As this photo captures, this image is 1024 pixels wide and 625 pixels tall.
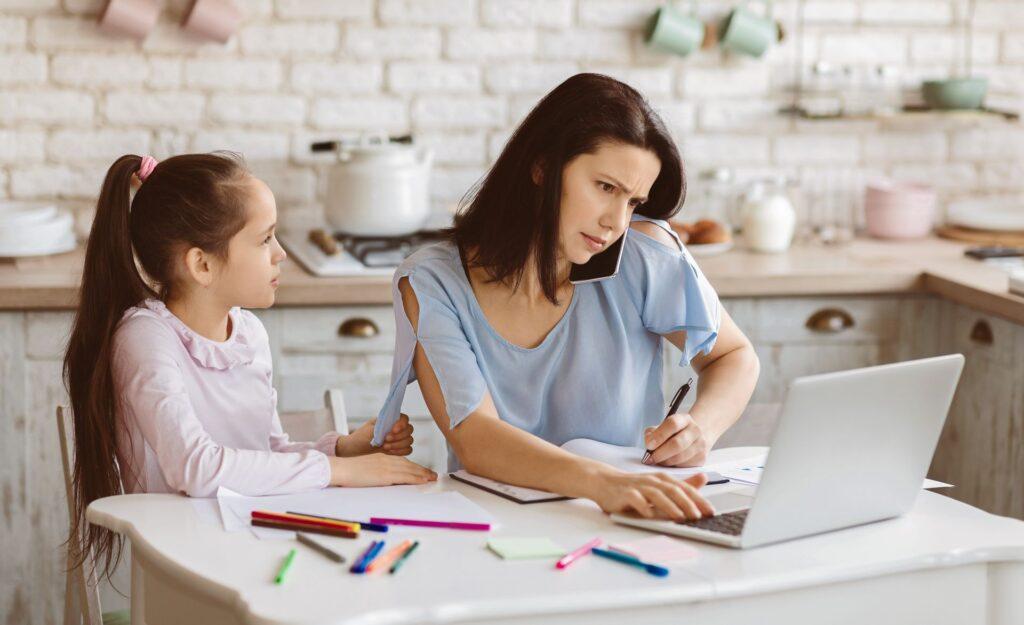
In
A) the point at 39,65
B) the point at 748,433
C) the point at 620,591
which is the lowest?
the point at 748,433

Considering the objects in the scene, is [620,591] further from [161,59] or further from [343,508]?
[161,59]

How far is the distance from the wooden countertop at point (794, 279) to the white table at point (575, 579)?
125cm

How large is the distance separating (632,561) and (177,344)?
2.68 feet

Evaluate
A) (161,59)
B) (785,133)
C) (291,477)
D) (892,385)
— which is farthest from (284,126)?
(892,385)

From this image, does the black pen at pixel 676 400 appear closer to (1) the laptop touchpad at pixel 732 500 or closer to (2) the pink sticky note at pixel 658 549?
(1) the laptop touchpad at pixel 732 500

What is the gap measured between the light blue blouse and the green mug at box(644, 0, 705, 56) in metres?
1.42

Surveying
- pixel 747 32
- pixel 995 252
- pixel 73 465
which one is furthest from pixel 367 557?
pixel 747 32

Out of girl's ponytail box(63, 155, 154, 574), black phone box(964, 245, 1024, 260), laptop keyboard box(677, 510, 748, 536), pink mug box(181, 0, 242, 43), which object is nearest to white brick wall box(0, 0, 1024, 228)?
pink mug box(181, 0, 242, 43)

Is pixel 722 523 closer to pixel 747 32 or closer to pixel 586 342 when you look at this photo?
pixel 586 342

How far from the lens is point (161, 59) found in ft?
10.9

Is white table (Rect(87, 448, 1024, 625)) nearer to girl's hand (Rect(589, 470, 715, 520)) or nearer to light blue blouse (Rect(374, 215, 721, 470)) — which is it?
girl's hand (Rect(589, 470, 715, 520))

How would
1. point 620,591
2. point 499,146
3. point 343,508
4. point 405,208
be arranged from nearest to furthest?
point 620,591, point 343,508, point 405,208, point 499,146

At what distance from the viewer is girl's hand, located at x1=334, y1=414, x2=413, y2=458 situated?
6.36 feet

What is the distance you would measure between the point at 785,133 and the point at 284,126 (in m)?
1.40
